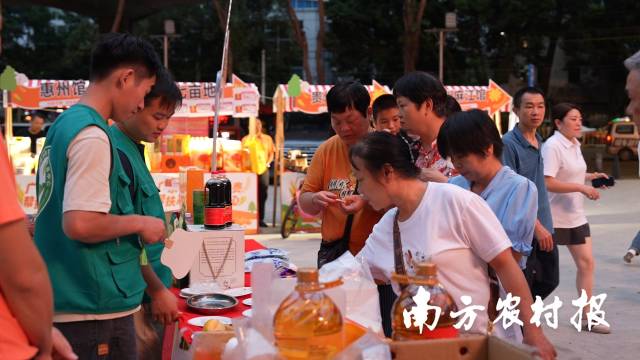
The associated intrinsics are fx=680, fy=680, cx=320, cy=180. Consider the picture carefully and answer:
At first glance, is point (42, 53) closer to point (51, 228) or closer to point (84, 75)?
point (84, 75)

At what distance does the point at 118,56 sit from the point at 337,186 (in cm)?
149

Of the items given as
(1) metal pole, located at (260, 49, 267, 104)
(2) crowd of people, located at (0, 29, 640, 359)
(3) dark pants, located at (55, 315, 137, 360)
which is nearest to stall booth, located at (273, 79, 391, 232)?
(2) crowd of people, located at (0, 29, 640, 359)

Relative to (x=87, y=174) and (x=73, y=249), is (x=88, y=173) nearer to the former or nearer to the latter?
(x=87, y=174)

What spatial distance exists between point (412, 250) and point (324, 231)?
1.24 metres

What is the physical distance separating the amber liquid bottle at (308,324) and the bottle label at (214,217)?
1.86 meters

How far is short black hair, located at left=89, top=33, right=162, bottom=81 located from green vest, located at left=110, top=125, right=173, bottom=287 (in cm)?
22

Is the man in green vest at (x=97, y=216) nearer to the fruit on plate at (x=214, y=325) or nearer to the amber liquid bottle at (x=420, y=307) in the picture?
the fruit on plate at (x=214, y=325)

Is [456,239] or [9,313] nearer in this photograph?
[9,313]

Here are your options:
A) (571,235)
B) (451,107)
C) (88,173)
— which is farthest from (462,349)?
(571,235)

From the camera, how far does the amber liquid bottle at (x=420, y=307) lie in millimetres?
1690

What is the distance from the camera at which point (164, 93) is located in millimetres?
2764

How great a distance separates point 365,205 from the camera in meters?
3.25

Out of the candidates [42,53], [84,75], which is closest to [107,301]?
[84,75]

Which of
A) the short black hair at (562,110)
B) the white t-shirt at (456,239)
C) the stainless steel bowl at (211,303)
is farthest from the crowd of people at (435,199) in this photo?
the short black hair at (562,110)
